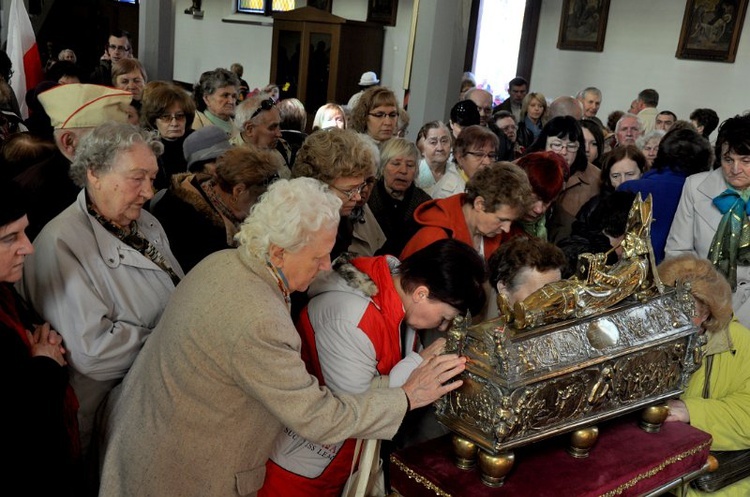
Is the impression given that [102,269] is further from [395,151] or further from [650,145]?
[650,145]

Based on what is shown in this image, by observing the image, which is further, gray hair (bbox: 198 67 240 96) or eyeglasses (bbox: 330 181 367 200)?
gray hair (bbox: 198 67 240 96)

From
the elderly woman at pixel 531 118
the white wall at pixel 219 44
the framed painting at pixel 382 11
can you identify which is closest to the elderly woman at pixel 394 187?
the elderly woman at pixel 531 118

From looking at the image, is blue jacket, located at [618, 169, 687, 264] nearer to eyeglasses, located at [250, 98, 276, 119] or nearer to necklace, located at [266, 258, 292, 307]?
eyeglasses, located at [250, 98, 276, 119]

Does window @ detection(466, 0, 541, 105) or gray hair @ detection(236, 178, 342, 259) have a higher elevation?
window @ detection(466, 0, 541, 105)

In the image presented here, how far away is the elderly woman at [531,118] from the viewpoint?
7.39 m

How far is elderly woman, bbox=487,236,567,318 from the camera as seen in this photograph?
2.52m

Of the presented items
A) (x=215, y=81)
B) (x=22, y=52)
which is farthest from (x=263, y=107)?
(x=22, y=52)

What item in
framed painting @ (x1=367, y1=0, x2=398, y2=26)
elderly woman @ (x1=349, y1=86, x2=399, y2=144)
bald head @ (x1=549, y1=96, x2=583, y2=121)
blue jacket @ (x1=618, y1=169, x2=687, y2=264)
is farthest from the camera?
framed painting @ (x1=367, y1=0, x2=398, y2=26)

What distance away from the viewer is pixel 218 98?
519 centimetres

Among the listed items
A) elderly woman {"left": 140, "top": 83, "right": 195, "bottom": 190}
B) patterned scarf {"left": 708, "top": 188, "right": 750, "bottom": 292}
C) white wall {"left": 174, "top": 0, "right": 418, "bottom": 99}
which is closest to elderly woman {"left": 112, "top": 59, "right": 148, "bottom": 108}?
elderly woman {"left": 140, "top": 83, "right": 195, "bottom": 190}

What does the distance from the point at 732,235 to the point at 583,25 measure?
8380 mm

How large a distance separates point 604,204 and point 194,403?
2375 millimetres

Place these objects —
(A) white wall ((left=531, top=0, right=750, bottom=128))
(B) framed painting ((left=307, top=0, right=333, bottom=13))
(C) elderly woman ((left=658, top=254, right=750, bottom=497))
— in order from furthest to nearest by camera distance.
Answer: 1. (B) framed painting ((left=307, top=0, right=333, bottom=13))
2. (A) white wall ((left=531, top=0, right=750, bottom=128))
3. (C) elderly woman ((left=658, top=254, right=750, bottom=497))

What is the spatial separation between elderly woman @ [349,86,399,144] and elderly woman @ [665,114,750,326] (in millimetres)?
1821
